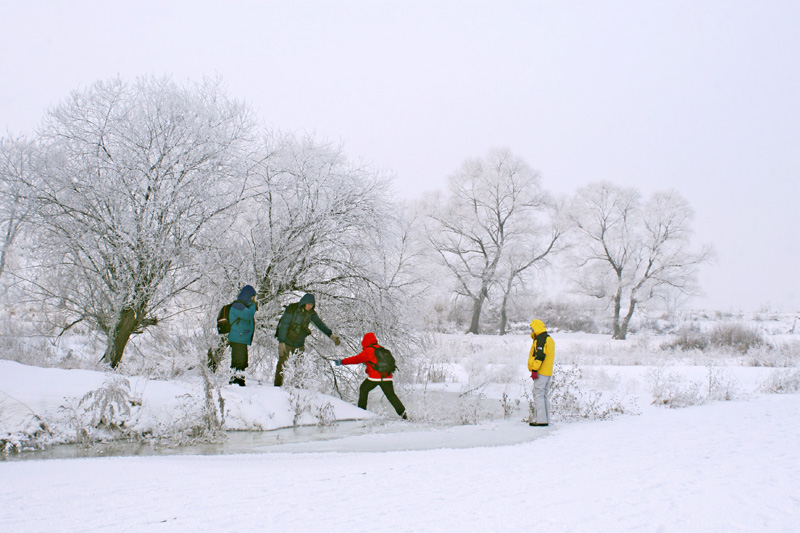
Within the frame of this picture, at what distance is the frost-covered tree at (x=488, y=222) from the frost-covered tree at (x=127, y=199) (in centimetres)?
2217

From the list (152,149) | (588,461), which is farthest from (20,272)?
(588,461)

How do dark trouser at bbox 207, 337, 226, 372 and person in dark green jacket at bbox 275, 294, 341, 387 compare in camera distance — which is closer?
person in dark green jacket at bbox 275, 294, 341, 387

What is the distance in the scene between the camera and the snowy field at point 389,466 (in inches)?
130

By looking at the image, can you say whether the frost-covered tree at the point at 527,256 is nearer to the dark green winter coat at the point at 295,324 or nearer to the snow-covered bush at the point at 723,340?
the snow-covered bush at the point at 723,340

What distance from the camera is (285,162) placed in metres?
10.4

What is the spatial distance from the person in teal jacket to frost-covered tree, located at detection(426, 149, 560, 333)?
23281mm

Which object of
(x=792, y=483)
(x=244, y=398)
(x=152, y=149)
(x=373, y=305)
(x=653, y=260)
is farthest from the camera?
(x=653, y=260)

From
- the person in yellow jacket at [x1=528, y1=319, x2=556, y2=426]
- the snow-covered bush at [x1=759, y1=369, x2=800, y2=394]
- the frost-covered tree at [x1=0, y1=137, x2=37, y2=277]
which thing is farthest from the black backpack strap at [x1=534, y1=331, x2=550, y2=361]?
the frost-covered tree at [x1=0, y1=137, x2=37, y2=277]

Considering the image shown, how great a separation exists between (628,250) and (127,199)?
29973mm

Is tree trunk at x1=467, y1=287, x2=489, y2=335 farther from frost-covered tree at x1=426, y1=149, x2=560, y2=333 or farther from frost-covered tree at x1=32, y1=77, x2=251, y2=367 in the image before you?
frost-covered tree at x1=32, y1=77, x2=251, y2=367

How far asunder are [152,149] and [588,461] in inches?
345

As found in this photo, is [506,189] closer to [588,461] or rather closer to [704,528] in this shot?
[588,461]

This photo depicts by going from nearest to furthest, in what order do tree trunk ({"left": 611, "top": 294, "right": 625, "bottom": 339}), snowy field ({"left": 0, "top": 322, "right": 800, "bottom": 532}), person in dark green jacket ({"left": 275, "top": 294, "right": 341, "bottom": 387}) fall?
1. snowy field ({"left": 0, "top": 322, "right": 800, "bottom": 532})
2. person in dark green jacket ({"left": 275, "top": 294, "right": 341, "bottom": 387})
3. tree trunk ({"left": 611, "top": 294, "right": 625, "bottom": 339})

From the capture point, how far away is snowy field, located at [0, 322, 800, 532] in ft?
10.8
